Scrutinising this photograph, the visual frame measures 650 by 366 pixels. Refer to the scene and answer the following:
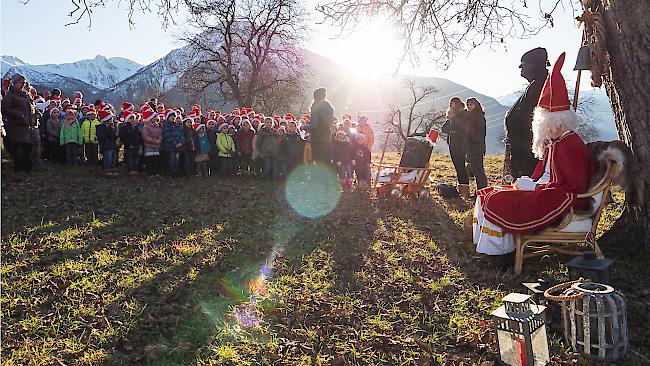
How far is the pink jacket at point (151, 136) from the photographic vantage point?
10.8m

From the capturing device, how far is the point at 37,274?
462 cm

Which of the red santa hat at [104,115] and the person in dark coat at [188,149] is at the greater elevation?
the red santa hat at [104,115]

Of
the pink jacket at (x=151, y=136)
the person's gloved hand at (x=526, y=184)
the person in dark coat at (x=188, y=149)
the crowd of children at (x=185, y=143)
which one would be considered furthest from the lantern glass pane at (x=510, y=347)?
the pink jacket at (x=151, y=136)

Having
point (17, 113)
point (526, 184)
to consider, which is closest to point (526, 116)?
point (526, 184)

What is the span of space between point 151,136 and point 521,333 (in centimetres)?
979

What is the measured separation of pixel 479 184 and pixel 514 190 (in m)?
3.94

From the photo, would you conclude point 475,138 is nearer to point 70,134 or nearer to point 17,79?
point 17,79

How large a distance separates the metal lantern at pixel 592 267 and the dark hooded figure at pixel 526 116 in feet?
10.5

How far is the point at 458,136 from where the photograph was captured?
8977 millimetres

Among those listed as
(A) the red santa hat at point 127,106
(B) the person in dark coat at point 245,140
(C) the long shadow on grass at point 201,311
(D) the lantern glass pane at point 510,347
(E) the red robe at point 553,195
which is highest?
(A) the red santa hat at point 127,106

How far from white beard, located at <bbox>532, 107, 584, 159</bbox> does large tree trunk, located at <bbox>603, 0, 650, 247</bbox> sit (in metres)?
0.69

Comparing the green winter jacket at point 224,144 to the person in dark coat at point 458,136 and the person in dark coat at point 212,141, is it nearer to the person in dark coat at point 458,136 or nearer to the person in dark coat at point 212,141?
the person in dark coat at point 212,141

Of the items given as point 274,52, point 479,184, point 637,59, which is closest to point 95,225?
point 479,184

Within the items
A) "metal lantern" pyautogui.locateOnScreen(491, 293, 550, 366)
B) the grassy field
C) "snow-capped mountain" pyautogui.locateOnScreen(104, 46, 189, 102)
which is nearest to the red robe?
the grassy field
